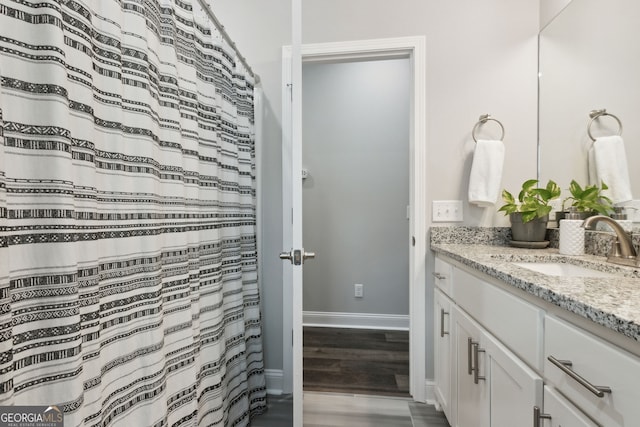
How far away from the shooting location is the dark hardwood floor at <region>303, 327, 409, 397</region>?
1894mm

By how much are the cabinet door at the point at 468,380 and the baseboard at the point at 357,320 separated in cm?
145

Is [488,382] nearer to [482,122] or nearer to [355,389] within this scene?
[355,389]

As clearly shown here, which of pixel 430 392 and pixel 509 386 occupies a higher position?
pixel 509 386

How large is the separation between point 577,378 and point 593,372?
3 centimetres

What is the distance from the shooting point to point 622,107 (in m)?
1.20

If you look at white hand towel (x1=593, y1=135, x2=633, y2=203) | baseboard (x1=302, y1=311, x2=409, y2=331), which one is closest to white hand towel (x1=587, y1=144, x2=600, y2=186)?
white hand towel (x1=593, y1=135, x2=633, y2=203)

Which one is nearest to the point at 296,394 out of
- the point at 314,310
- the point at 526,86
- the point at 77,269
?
the point at 77,269

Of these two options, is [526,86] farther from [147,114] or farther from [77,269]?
[77,269]

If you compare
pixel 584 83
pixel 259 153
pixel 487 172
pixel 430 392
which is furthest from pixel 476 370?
pixel 259 153

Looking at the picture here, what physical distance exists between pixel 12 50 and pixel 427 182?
173 centimetres

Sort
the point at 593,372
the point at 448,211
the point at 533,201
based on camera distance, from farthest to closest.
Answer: the point at 448,211
the point at 533,201
the point at 593,372

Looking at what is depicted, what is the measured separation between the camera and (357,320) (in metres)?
2.86

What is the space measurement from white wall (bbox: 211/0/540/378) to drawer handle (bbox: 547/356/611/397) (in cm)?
112

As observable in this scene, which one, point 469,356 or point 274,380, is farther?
point 274,380
